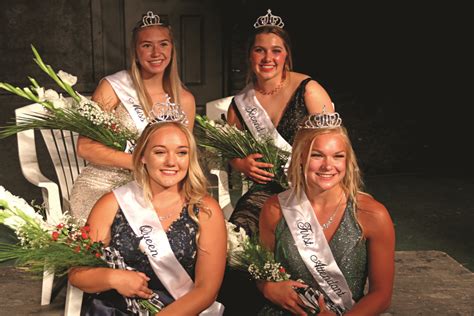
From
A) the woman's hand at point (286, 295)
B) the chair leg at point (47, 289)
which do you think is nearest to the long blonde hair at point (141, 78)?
the chair leg at point (47, 289)

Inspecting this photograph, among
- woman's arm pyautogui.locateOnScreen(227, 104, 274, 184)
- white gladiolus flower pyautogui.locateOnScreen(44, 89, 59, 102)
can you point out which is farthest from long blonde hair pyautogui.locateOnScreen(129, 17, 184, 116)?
woman's arm pyautogui.locateOnScreen(227, 104, 274, 184)

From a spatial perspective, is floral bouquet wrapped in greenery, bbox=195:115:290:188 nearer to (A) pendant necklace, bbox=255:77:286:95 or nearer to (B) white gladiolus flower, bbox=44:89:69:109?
(A) pendant necklace, bbox=255:77:286:95

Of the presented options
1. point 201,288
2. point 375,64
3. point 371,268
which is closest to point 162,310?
point 201,288

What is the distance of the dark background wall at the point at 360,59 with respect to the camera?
18.2 ft

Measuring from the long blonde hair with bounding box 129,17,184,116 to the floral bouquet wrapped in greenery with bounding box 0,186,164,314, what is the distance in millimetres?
1035

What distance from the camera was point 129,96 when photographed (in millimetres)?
3451

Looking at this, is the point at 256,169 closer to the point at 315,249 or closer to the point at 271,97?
the point at 271,97

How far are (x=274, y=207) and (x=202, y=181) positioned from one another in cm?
25

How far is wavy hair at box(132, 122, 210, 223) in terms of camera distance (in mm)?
2613

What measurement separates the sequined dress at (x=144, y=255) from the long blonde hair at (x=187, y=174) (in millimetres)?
48

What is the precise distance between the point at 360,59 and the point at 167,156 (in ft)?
11.8

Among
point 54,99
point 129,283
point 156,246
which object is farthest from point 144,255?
point 54,99

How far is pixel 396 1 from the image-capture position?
19.2 feet

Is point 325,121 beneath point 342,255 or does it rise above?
above
